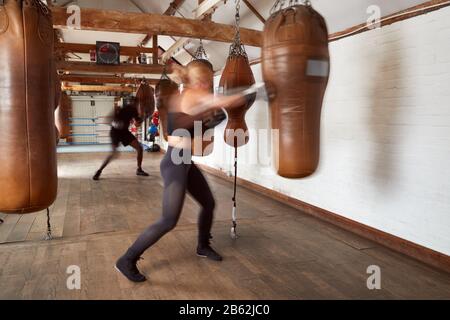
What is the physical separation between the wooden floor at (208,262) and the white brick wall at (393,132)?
0.94 feet

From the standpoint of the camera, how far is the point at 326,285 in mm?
2154

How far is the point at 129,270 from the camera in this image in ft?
7.13

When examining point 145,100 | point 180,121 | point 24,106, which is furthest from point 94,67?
point 24,106

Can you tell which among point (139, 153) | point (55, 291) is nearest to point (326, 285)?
point (55, 291)

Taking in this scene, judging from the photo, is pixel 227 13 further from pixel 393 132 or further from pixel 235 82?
pixel 393 132

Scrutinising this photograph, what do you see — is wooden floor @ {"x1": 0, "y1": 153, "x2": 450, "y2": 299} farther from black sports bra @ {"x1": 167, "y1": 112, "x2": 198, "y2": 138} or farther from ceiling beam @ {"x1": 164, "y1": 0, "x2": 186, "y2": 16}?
ceiling beam @ {"x1": 164, "y1": 0, "x2": 186, "y2": 16}

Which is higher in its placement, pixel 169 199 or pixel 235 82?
pixel 235 82

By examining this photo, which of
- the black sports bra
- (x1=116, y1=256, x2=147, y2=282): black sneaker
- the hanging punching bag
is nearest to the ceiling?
the hanging punching bag

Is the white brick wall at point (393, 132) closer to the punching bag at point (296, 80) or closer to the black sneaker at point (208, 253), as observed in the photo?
the punching bag at point (296, 80)

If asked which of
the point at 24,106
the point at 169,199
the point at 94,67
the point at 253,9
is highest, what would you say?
the point at 253,9

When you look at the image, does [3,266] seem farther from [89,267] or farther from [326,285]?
[326,285]

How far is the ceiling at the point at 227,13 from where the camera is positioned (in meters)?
2.90

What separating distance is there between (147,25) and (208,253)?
216 centimetres
